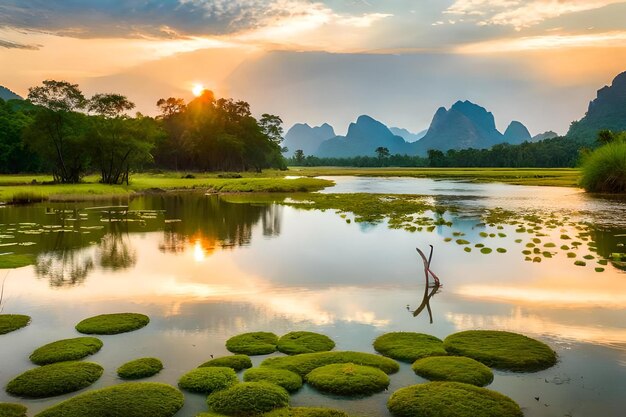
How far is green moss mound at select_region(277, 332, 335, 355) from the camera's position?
1060 centimetres

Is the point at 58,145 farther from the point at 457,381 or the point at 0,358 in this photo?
the point at 457,381

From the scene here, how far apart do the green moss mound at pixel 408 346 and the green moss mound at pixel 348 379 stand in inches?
40.6

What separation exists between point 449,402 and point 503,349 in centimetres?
298

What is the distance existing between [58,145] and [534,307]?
212ft

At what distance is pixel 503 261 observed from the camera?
20734 mm

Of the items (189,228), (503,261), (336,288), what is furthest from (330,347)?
(189,228)

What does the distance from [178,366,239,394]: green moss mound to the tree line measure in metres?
60.7

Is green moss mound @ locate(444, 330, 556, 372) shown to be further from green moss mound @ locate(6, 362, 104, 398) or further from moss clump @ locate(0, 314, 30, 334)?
moss clump @ locate(0, 314, 30, 334)

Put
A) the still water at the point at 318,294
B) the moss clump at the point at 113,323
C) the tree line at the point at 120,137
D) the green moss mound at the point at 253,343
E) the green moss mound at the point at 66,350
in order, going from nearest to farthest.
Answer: the still water at the point at 318,294 → the green moss mound at the point at 66,350 → the green moss mound at the point at 253,343 → the moss clump at the point at 113,323 → the tree line at the point at 120,137

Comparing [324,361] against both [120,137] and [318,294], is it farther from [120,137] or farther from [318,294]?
[120,137]

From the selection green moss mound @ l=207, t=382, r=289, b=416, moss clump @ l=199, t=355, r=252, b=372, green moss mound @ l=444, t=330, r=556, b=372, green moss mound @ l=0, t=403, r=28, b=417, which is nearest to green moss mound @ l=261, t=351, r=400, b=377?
moss clump @ l=199, t=355, r=252, b=372

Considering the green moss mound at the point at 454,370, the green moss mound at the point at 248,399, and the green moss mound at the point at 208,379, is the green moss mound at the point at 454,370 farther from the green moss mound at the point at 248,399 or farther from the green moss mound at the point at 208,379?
the green moss mound at the point at 208,379

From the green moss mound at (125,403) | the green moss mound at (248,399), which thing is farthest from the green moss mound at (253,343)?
the green moss mound at (125,403)

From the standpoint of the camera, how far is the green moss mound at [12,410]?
7.79m
